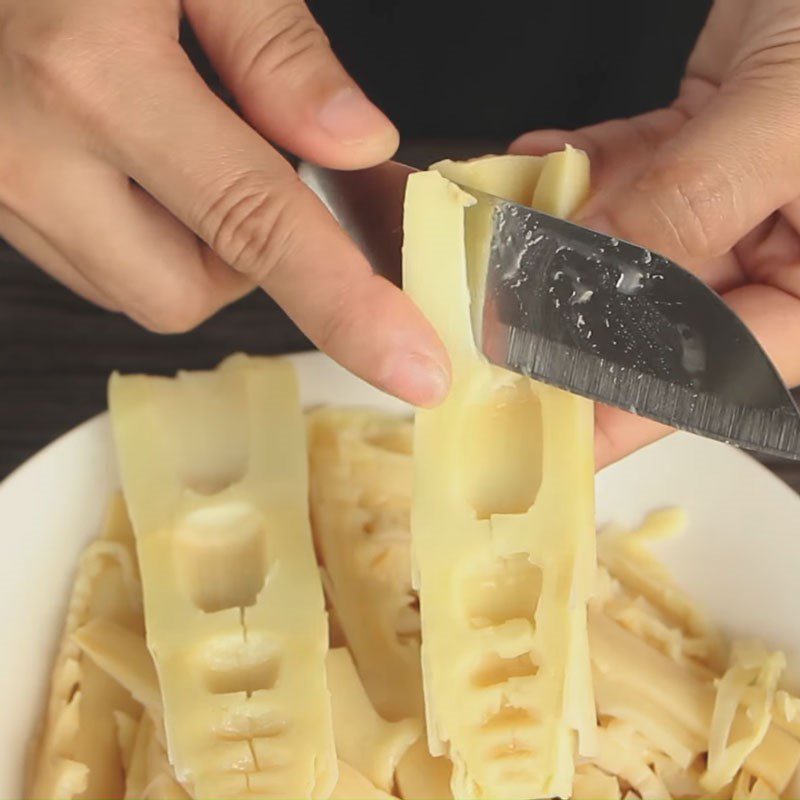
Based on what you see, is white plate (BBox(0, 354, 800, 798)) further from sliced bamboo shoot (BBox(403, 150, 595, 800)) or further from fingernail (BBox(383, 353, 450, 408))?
fingernail (BBox(383, 353, 450, 408))

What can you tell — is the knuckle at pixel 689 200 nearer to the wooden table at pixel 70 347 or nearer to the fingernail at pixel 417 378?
the fingernail at pixel 417 378

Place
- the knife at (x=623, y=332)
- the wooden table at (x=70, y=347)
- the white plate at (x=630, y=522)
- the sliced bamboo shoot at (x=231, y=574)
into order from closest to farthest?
1. the knife at (x=623, y=332)
2. the sliced bamboo shoot at (x=231, y=574)
3. the white plate at (x=630, y=522)
4. the wooden table at (x=70, y=347)

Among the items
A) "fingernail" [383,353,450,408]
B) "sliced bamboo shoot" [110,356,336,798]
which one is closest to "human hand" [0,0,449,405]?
"fingernail" [383,353,450,408]

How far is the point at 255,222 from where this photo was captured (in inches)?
30.1

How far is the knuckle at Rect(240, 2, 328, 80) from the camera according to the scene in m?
0.85

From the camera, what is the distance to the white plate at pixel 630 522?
94 centimetres

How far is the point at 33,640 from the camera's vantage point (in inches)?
37.4

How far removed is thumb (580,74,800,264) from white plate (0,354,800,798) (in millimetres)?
268

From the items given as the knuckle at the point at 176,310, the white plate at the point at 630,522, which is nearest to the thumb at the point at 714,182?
the white plate at the point at 630,522

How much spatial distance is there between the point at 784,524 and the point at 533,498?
0.29 m

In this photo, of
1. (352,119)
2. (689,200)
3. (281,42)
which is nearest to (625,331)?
(689,200)

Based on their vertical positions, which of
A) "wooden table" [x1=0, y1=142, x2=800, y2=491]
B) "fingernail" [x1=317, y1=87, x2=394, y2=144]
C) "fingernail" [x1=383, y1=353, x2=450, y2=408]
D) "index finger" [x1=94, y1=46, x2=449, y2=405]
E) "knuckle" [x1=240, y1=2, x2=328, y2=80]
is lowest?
"wooden table" [x1=0, y1=142, x2=800, y2=491]

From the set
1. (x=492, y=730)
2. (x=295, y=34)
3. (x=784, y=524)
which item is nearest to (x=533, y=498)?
(x=492, y=730)

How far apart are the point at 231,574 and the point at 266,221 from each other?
1.12 feet
